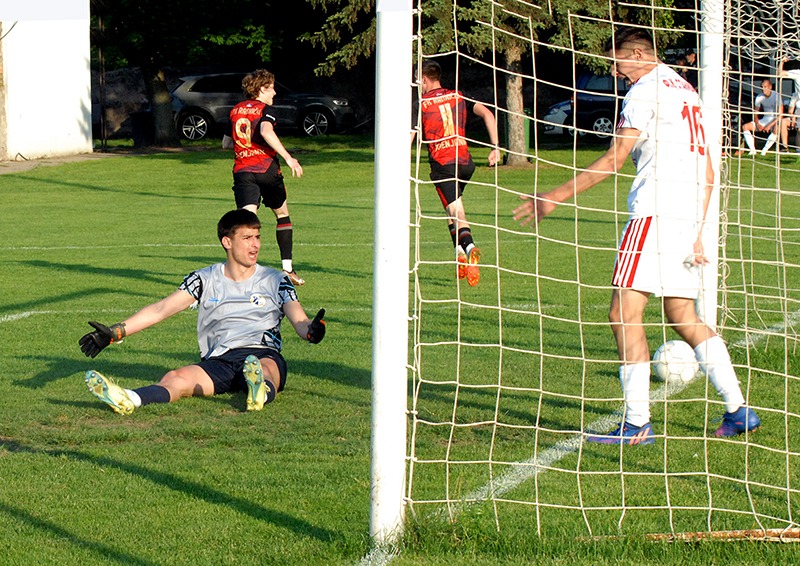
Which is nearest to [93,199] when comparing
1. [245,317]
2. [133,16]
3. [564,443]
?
[133,16]

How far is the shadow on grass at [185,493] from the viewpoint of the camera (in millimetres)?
4340

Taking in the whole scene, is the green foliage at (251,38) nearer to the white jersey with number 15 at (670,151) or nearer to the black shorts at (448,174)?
the black shorts at (448,174)

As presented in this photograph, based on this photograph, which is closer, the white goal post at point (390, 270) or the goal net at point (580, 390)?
the white goal post at point (390, 270)

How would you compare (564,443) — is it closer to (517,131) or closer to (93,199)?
(93,199)

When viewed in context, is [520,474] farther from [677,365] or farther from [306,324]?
[677,365]

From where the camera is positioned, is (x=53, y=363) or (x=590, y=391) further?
(x=53, y=363)

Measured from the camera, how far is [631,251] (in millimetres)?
5414

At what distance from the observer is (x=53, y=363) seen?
299 inches

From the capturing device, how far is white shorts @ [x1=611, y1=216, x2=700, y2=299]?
17.7ft

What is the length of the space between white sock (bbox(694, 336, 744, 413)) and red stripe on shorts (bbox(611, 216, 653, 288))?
53 cm

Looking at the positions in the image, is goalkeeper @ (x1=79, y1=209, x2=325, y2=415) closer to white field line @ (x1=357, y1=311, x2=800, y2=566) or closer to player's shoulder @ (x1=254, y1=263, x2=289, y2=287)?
player's shoulder @ (x1=254, y1=263, x2=289, y2=287)

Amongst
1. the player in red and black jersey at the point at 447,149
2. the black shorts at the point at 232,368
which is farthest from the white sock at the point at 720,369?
the player in red and black jersey at the point at 447,149

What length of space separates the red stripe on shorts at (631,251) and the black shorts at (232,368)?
7.06ft

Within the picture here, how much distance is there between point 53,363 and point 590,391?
349 cm
